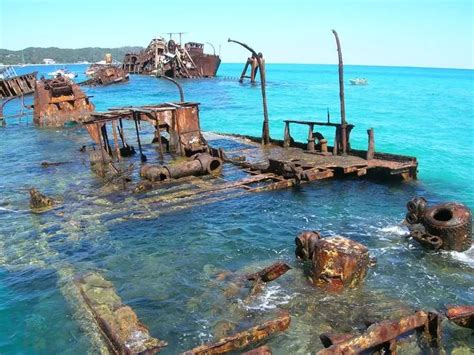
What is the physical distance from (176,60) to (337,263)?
74.9 m

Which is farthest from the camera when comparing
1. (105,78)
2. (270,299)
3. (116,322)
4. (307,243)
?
(105,78)

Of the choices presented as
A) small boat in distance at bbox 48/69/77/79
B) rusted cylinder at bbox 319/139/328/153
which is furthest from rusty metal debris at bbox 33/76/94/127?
rusted cylinder at bbox 319/139/328/153

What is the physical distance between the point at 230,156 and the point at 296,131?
22050mm

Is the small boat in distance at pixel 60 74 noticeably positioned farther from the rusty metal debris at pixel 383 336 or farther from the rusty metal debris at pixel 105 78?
the rusty metal debris at pixel 383 336

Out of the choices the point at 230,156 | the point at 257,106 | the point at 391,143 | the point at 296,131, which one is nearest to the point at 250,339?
the point at 230,156

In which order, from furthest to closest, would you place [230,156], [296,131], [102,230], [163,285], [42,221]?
[296,131] < [230,156] < [42,221] < [102,230] < [163,285]

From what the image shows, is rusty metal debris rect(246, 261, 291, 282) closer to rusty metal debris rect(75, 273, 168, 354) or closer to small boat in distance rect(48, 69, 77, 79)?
rusty metal debris rect(75, 273, 168, 354)

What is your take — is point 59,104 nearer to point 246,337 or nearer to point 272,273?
point 272,273

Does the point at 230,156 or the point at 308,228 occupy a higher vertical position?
the point at 230,156

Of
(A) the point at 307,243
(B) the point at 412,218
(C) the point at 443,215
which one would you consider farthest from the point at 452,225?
(A) the point at 307,243

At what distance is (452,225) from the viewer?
10.0 m

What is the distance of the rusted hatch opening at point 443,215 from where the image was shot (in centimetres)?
1021

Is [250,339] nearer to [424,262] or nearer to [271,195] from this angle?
[424,262]

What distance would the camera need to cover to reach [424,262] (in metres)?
9.82
